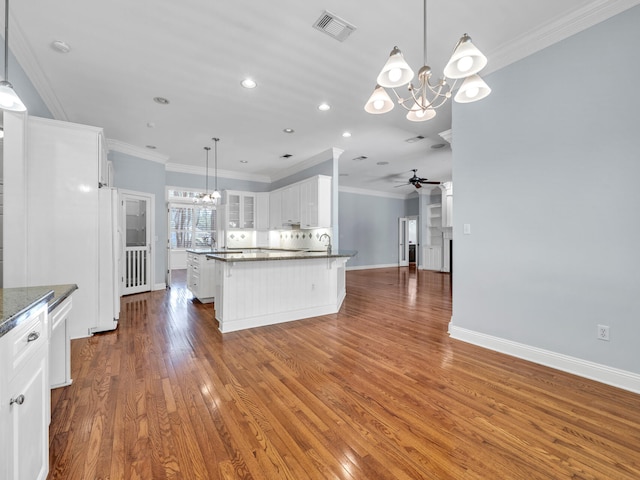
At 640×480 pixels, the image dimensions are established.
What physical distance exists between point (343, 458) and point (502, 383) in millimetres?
1597

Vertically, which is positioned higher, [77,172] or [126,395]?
[77,172]

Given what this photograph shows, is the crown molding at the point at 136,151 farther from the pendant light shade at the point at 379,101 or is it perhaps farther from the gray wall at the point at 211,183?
the pendant light shade at the point at 379,101

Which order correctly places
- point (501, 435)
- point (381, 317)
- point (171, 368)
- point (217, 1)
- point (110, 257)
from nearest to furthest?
point (501, 435), point (217, 1), point (171, 368), point (110, 257), point (381, 317)

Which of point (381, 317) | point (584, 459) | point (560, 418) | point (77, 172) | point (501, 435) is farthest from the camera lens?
point (381, 317)

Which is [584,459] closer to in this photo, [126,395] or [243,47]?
[126,395]

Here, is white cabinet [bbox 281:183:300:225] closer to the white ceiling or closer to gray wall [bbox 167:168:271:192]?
gray wall [bbox 167:168:271:192]

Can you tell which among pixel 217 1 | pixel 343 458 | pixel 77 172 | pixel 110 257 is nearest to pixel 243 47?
pixel 217 1

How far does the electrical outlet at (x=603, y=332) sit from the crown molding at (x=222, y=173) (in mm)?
7598

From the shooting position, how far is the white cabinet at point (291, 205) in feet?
21.8

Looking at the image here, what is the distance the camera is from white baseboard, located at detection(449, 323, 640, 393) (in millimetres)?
2297

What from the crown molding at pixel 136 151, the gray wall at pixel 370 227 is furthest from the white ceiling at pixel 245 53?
the gray wall at pixel 370 227

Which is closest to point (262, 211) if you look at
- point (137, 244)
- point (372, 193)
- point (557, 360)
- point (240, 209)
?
point (240, 209)

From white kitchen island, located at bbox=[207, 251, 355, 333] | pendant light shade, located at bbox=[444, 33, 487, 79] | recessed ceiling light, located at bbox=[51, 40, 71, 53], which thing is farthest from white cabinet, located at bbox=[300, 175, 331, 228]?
pendant light shade, located at bbox=[444, 33, 487, 79]

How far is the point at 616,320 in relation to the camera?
2357mm
